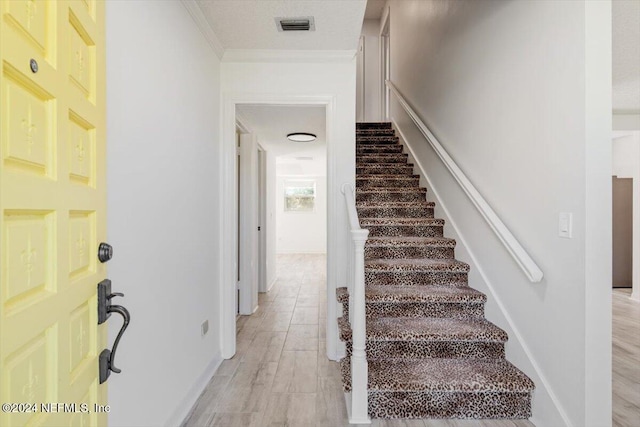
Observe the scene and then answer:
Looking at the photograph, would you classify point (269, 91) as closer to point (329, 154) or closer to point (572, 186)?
point (329, 154)

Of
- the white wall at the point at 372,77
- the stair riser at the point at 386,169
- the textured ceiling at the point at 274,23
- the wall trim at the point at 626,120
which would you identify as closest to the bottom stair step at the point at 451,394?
the textured ceiling at the point at 274,23

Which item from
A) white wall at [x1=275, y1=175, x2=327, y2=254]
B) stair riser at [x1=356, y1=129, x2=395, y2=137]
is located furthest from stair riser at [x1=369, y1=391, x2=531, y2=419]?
white wall at [x1=275, y1=175, x2=327, y2=254]

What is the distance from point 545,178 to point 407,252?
1257mm

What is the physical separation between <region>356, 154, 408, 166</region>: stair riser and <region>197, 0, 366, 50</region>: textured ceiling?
168cm

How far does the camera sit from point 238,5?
1979mm

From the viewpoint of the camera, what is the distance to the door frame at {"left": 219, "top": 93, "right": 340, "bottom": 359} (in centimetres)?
257

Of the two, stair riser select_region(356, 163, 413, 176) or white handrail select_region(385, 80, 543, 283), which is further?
stair riser select_region(356, 163, 413, 176)

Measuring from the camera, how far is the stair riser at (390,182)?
11.8 feet

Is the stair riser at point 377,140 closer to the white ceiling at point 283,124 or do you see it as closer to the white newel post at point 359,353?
the white ceiling at point 283,124

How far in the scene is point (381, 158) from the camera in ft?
13.5

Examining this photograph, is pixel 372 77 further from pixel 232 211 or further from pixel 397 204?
pixel 232 211

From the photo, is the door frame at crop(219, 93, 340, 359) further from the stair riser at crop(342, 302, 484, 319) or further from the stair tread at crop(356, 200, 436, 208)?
the stair tread at crop(356, 200, 436, 208)

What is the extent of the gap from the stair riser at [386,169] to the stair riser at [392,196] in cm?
50

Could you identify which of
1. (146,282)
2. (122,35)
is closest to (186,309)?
(146,282)
